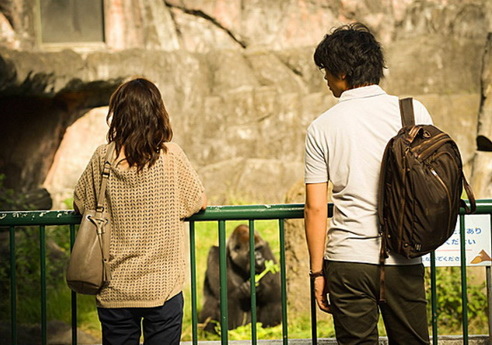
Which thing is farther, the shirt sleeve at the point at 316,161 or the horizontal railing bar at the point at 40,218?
the horizontal railing bar at the point at 40,218

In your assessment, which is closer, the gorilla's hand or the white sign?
the white sign

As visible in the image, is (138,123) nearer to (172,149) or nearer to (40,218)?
(172,149)

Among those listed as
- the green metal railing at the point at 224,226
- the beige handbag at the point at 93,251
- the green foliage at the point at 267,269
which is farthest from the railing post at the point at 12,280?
the green foliage at the point at 267,269

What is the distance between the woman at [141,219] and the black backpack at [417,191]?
74 centimetres

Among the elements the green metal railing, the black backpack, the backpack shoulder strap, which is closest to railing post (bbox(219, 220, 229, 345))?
the green metal railing

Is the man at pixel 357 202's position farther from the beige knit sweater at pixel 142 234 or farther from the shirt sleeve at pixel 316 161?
the beige knit sweater at pixel 142 234

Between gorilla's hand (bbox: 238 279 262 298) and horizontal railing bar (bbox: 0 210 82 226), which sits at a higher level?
horizontal railing bar (bbox: 0 210 82 226)

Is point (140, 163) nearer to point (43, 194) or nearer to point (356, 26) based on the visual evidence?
point (356, 26)

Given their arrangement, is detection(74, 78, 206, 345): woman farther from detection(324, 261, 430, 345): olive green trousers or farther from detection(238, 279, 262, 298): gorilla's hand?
detection(238, 279, 262, 298): gorilla's hand

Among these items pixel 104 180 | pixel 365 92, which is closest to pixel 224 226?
pixel 104 180

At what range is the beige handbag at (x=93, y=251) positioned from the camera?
261 cm

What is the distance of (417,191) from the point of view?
7.78 feet

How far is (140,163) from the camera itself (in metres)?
2.63

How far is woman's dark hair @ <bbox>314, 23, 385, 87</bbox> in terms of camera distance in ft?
8.28
